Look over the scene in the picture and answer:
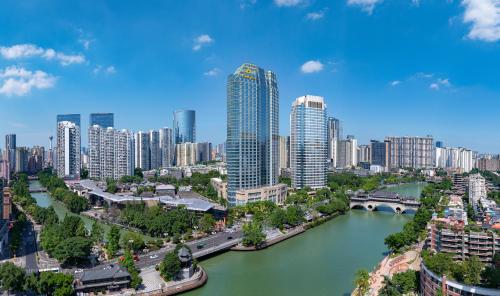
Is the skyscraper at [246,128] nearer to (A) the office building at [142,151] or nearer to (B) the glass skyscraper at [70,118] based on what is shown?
(A) the office building at [142,151]

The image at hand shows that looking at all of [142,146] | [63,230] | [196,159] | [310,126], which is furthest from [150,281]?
[196,159]

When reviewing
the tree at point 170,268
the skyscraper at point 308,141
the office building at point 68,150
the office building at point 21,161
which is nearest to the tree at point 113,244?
the tree at point 170,268

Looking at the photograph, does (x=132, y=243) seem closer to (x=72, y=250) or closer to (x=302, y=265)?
(x=72, y=250)

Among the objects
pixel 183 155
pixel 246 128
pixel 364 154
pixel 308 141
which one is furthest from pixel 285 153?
pixel 246 128

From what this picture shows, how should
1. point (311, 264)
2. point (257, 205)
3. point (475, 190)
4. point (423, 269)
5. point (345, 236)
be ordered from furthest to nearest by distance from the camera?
point (475, 190)
point (257, 205)
point (345, 236)
point (311, 264)
point (423, 269)

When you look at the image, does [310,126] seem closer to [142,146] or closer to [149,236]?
[149,236]

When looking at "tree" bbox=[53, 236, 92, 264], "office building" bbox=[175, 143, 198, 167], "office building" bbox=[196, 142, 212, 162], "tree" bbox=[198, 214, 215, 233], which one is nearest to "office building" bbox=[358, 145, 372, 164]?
"office building" bbox=[196, 142, 212, 162]
